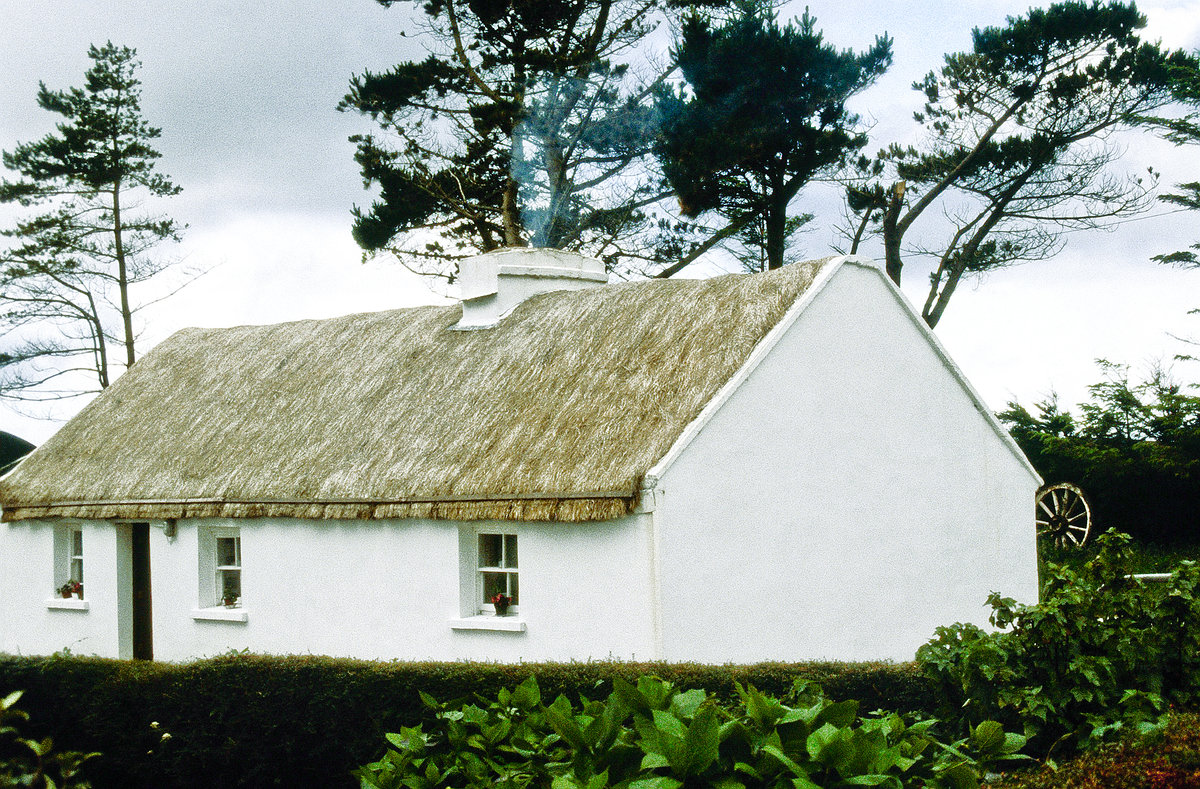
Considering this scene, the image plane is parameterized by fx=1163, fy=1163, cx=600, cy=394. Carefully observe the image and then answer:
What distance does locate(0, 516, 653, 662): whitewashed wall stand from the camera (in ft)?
39.9

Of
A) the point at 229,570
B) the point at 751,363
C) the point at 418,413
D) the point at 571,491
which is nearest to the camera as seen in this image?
the point at 571,491

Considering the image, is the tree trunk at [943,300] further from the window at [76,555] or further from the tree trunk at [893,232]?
the window at [76,555]

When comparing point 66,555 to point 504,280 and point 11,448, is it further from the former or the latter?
point 11,448

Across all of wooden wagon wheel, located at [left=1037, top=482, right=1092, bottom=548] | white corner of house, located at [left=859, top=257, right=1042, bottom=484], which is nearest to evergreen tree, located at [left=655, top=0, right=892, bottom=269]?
wooden wagon wheel, located at [left=1037, top=482, right=1092, bottom=548]

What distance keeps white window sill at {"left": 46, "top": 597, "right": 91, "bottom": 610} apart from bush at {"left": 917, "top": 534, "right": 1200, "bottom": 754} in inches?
578

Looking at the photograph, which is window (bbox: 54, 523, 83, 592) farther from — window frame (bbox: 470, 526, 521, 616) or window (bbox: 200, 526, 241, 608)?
window frame (bbox: 470, 526, 521, 616)

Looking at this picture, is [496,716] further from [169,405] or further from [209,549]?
[169,405]

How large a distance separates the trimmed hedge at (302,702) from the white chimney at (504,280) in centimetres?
727

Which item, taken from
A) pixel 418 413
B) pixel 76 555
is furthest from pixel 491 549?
pixel 76 555

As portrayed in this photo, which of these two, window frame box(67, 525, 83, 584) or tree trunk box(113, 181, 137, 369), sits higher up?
tree trunk box(113, 181, 137, 369)

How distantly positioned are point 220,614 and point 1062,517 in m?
17.6

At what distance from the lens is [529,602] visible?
507 inches

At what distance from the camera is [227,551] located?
56.2 ft

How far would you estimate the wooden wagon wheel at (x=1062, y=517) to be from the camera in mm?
24641
